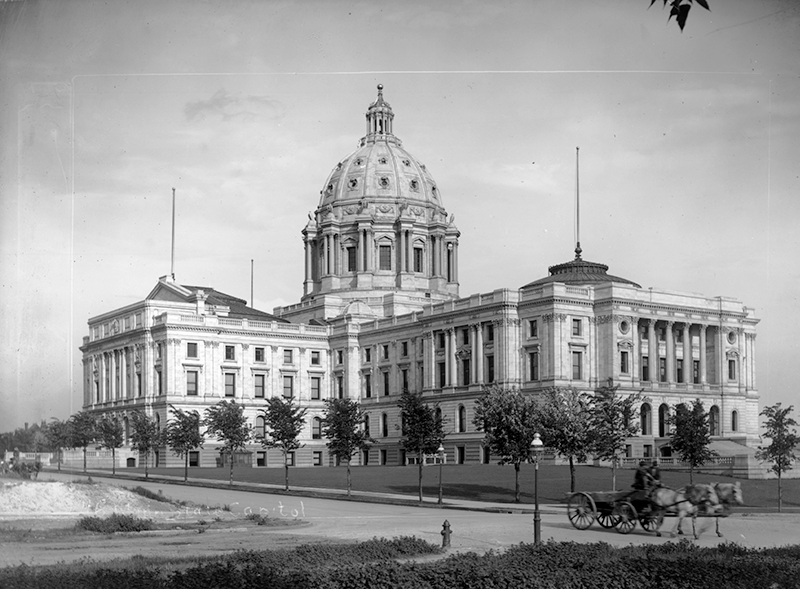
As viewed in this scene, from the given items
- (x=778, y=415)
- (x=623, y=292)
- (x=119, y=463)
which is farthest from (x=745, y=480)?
(x=119, y=463)

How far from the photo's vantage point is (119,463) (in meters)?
107

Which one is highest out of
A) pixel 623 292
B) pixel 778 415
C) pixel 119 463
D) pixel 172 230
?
pixel 172 230

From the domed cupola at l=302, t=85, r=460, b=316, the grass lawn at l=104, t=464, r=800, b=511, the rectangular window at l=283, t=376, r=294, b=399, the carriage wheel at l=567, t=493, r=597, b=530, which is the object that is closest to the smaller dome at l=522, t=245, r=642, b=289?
the domed cupola at l=302, t=85, r=460, b=316

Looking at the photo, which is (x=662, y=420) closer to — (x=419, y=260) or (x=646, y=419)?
(x=646, y=419)

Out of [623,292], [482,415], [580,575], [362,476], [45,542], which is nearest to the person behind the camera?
[580,575]

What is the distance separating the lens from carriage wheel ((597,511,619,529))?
3834 cm

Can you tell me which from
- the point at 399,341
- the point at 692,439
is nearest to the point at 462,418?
the point at 399,341

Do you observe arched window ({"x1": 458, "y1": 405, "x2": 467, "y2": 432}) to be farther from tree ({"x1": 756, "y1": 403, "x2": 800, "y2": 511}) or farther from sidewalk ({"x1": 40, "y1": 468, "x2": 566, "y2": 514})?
tree ({"x1": 756, "y1": 403, "x2": 800, "y2": 511})

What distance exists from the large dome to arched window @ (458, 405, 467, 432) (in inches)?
1620

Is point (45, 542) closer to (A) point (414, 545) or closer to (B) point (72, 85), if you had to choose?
(A) point (414, 545)

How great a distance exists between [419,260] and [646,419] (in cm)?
4638

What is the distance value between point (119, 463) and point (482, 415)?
4944 cm

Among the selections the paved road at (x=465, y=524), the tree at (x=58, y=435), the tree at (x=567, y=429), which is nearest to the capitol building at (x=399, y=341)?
the tree at (x=58, y=435)

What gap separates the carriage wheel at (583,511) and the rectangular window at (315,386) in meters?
85.2
